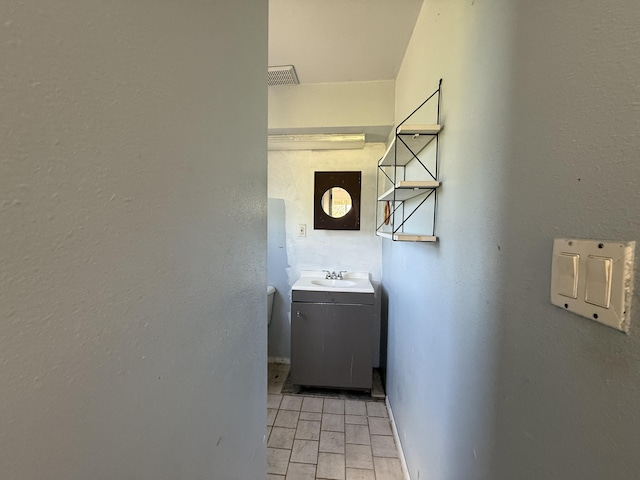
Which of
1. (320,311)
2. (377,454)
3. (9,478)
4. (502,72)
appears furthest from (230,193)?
(377,454)

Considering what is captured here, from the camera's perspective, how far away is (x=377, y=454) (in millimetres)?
1605

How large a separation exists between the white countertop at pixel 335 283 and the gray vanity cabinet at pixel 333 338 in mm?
37

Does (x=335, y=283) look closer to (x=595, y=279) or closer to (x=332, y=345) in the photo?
(x=332, y=345)

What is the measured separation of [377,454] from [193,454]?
1.43 meters

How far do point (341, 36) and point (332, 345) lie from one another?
6.56 ft

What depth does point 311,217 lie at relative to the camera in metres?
2.54

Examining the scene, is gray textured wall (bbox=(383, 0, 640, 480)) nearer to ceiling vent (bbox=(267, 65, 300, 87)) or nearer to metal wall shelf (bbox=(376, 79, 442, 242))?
metal wall shelf (bbox=(376, 79, 442, 242))

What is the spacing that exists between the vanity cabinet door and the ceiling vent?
162cm

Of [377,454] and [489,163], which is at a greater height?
[489,163]

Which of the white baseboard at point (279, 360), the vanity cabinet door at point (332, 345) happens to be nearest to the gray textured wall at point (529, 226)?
the vanity cabinet door at point (332, 345)

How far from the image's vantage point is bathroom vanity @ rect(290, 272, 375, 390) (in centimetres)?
209

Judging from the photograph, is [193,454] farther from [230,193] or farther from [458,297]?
[458,297]

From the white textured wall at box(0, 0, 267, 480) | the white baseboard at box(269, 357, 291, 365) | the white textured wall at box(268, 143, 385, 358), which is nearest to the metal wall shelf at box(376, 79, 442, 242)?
the white textured wall at box(0, 0, 267, 480)

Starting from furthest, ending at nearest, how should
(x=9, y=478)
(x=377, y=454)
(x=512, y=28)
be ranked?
(x=377, y=454), (x=512, y=28), (x=9, y=478)
